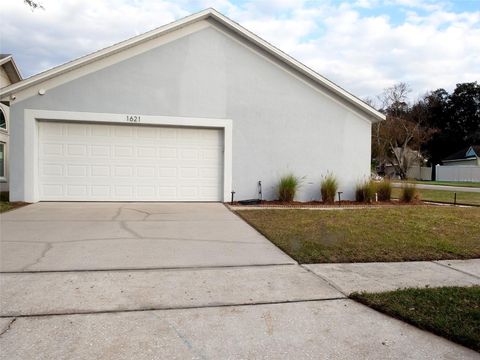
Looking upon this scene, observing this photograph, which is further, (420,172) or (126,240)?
(420,172)

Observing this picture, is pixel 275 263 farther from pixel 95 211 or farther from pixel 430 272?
pixel 95 211

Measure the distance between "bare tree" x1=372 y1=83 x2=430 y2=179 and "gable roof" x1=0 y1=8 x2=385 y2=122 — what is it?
3505cm

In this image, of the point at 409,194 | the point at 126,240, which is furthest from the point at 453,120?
the point at 126,240

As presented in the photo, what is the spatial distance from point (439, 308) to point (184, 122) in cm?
971

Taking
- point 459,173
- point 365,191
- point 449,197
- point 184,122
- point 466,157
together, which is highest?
point 466,157

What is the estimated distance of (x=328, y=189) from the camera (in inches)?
498

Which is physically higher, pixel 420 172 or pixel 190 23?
pixel 190 23

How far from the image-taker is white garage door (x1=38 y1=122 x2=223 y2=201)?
11.6 metres

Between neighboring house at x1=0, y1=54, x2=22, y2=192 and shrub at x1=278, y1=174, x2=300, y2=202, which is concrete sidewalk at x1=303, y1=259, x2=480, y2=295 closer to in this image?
shrub at x1=278, y1=174, x2=300, y2=202

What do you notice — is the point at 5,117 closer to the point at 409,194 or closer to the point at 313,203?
the point at 313,203

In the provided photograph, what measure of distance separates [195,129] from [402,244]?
7.84 m

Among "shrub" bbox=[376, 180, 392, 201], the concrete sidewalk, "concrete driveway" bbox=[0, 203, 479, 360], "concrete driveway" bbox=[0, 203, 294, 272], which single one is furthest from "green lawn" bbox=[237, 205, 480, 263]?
"shrub" bbox=[376, 180, 392, 201]

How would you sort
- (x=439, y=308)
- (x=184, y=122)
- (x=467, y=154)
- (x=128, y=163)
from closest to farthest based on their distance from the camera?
1. (x=439, y=308)
2. (x=128, y=163)
3. (x=184, y=122)
4. (x=467, y=154)

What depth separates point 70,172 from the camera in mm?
11656
